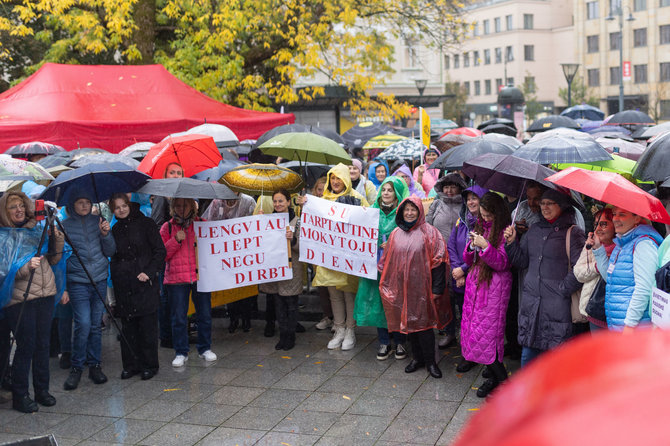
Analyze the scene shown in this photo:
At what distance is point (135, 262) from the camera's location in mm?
7320

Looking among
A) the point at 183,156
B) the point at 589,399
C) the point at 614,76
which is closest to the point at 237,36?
the point at 183,156

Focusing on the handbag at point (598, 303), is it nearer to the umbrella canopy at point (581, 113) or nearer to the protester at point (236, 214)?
the protester at point (236, 214)

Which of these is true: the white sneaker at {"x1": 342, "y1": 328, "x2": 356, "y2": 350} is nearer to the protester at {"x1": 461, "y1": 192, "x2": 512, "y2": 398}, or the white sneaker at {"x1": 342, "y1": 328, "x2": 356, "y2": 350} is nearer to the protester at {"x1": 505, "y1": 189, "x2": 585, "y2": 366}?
the protester at {"x1": 461, "y1": 192, "x2": 512, "y2": 398}

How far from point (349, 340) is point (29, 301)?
342cm

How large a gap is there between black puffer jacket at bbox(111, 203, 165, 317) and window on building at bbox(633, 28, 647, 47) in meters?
70.3

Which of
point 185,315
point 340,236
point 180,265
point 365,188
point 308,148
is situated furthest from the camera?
point 365,188

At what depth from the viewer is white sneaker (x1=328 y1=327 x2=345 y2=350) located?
27.2 feet

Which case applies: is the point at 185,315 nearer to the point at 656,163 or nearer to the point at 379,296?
the point at 379,296

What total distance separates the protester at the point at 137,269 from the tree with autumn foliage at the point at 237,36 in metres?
9.09

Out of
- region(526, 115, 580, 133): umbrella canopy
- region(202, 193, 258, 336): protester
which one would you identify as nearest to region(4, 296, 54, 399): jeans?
region(202, 193, 258, 336): protester

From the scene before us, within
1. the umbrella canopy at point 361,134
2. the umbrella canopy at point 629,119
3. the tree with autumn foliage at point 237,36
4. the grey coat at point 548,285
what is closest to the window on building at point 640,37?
the umbrella canopy at point 629,119

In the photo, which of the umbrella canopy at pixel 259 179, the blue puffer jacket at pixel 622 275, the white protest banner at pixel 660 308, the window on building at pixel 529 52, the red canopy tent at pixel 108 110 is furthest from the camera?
the window on building at pixel 529 52

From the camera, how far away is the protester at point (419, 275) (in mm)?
7234

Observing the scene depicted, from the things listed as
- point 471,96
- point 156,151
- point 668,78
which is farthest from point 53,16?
point 471,96
